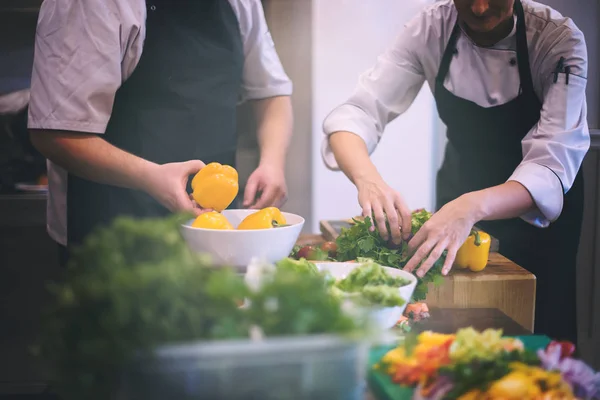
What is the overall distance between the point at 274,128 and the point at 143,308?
4.05 feet

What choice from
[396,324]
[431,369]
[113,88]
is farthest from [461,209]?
[113,88]

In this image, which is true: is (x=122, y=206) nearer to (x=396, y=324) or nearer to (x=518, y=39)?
(x=396, y=324)

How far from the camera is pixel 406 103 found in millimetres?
1966

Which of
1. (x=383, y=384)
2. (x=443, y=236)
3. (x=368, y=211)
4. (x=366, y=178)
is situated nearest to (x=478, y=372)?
(x=383, y=384)

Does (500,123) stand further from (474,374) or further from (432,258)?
(474,374)

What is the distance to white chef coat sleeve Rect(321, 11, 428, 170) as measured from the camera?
1844 mm

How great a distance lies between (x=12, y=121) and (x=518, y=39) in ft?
6.64

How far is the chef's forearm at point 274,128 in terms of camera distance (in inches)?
65.2

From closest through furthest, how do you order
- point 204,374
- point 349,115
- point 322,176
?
point 204,374, point 349,115, point 322,176

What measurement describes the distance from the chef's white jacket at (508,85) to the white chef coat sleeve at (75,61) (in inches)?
25.8

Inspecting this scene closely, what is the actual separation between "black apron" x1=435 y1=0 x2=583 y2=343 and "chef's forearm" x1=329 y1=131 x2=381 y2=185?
338 mm

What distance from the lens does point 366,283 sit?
3.64 feet

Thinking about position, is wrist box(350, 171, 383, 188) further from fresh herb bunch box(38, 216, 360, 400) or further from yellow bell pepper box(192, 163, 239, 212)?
fresh herb bunch box(38, 216, 360, 400)

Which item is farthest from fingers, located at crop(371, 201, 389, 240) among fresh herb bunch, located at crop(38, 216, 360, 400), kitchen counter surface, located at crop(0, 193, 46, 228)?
kitchen counter surface, located at crop(0, 193, 46, 228)
